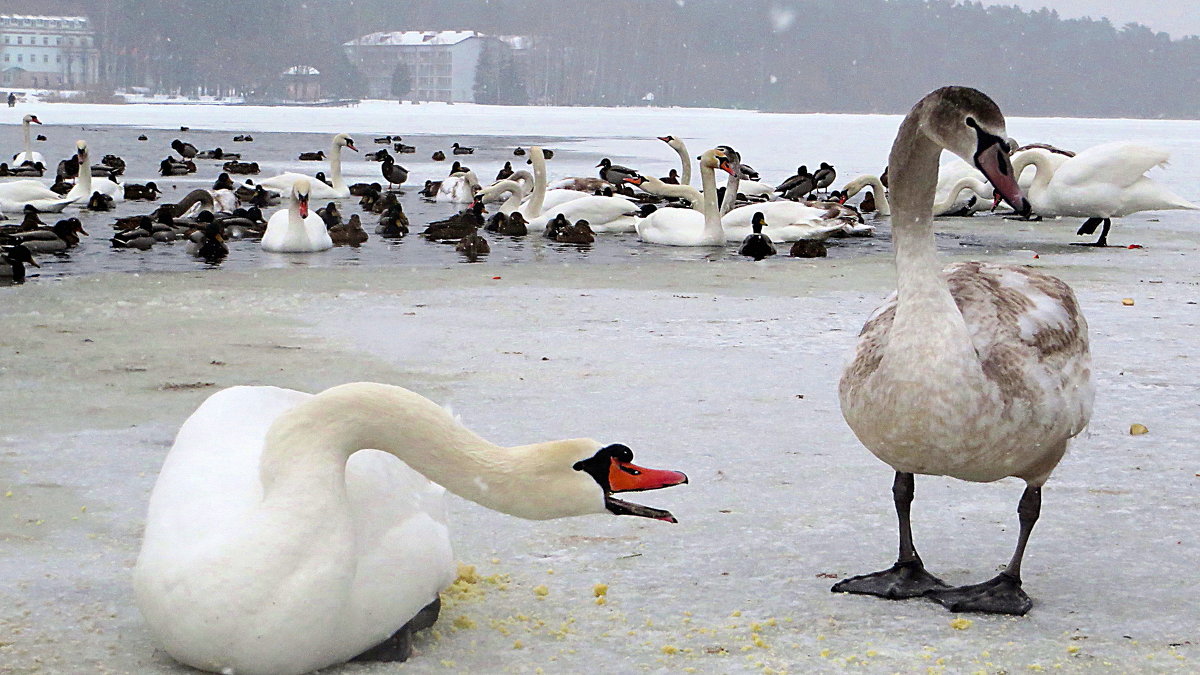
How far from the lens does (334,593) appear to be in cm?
318

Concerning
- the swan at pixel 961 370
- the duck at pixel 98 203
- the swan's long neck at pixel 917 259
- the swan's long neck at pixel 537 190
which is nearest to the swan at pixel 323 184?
the duck at pixel 98 203

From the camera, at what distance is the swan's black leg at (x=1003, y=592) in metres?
3.91

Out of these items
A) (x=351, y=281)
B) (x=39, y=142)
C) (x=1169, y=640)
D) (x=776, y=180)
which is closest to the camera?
(x=1169, y=640)

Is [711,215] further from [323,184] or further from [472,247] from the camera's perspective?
[323,184]

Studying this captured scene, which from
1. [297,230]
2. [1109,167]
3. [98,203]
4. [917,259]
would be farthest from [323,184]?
[917,259]

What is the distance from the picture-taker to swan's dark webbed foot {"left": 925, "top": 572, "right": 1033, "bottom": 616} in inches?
154

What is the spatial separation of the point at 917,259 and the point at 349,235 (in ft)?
36.7

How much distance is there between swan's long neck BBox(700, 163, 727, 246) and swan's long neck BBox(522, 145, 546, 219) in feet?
9.20

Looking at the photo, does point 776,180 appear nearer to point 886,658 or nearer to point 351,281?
point 351,281

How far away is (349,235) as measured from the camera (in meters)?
14.7

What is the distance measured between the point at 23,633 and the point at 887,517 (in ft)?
8.55

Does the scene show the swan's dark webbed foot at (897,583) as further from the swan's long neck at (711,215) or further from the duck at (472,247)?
the swan's long neck at (711,215)

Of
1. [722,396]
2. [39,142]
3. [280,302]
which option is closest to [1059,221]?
[280,302]

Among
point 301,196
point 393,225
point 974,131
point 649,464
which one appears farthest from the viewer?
point 393,225
